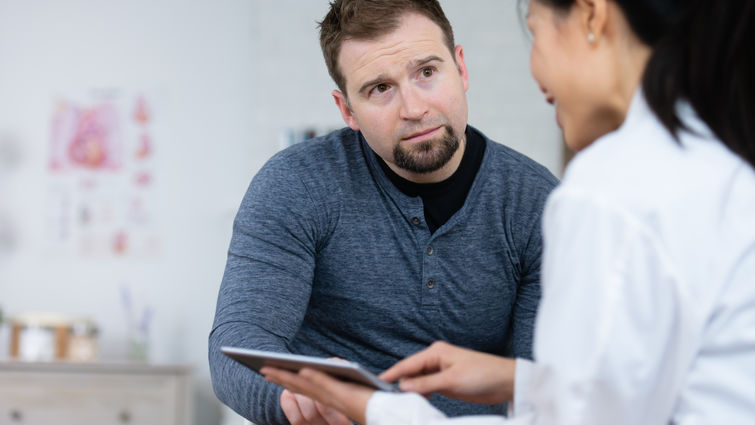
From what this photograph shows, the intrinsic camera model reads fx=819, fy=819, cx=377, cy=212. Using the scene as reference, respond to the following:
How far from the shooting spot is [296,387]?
1.01 meters

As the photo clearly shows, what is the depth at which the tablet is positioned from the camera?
2.99 feet

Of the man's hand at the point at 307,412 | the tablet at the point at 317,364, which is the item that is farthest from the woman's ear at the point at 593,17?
the man's hand at the point at 307,412

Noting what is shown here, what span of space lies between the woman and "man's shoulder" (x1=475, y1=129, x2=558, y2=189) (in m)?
0.82

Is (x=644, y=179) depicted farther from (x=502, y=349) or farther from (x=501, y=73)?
(x=501, y=73)

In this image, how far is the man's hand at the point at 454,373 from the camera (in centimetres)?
104

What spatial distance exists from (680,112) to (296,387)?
55 centimetres

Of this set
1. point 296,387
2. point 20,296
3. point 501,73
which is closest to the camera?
point 296,387

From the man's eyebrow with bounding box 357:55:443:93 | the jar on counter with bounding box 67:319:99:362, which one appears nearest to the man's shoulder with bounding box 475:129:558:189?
the man's eyebrow with bounding box 357:55:443:93

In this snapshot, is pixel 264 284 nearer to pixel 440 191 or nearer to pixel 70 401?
pixel 440 191

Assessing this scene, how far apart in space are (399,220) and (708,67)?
0.88 metres

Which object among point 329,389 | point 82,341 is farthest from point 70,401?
point 329,389

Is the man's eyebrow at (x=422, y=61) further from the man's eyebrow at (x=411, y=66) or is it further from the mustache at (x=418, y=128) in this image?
the mustache at (x=418, y=128)

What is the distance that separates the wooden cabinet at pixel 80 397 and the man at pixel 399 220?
2.04 meters

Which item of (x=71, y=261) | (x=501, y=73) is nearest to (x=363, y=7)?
(x=501, y=73)
